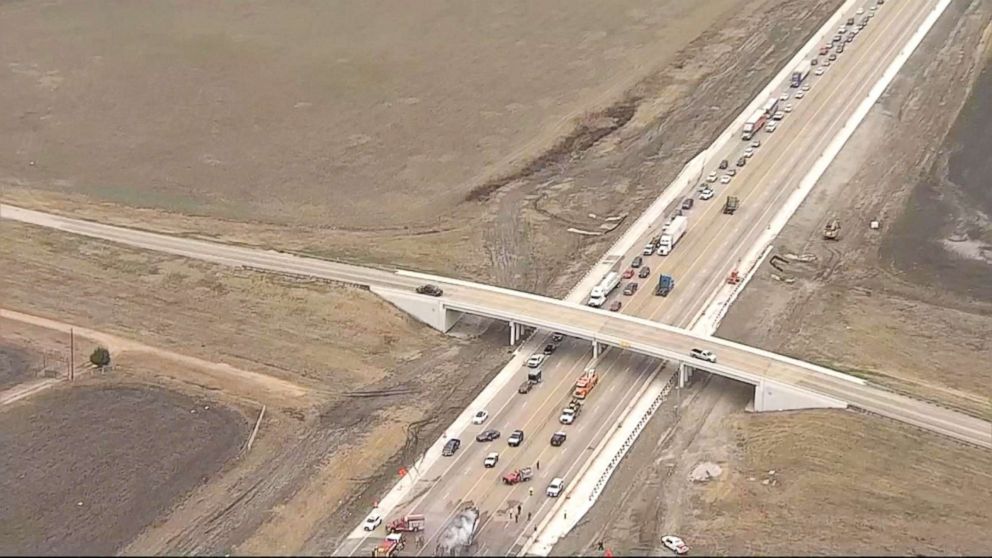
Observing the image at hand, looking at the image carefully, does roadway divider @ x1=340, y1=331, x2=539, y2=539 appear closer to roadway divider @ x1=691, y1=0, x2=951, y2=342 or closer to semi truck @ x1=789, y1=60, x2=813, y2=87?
roadway divider @ x1=691, y1=0, x2=951, y2=342

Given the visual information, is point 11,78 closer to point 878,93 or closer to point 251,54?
point 251,54

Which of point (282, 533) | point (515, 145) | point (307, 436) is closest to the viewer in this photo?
point (282, 533)

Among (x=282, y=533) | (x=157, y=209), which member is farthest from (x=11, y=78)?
(x=282, y=533)

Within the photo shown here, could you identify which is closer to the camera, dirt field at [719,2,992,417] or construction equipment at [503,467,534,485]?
construction equipment at [503,467,534,485]

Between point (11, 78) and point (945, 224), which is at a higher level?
point (11, 78)

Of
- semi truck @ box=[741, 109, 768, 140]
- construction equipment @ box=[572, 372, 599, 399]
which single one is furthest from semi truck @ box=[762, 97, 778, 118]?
construction equipment @ box=[572, 372, 599, 399]

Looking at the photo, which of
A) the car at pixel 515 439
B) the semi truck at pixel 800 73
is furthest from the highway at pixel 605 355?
the semi truck at pixel 800 73

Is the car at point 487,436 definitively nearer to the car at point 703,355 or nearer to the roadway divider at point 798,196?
the car at point 703,355
